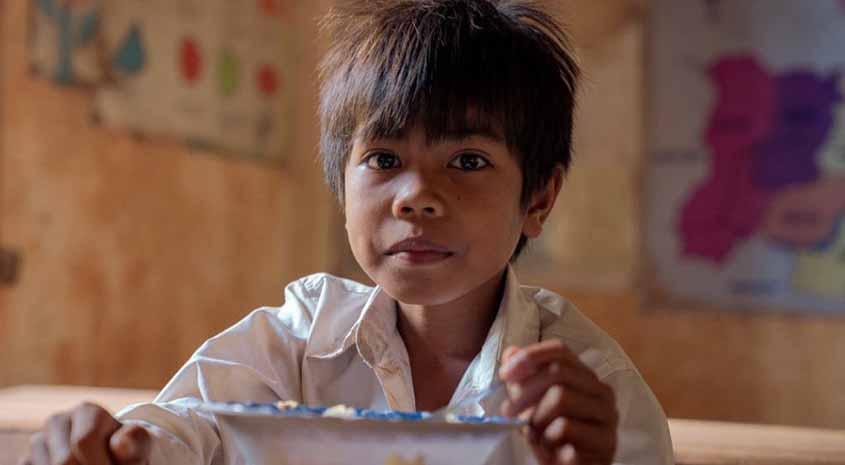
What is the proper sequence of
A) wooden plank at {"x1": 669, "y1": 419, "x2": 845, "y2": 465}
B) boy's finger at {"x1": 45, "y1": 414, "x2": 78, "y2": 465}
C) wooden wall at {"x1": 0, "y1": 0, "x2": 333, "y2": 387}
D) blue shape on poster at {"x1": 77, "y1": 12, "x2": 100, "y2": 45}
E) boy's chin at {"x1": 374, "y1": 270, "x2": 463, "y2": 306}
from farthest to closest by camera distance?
blue shape on poster at {"x1": 77, "y1": 12, "x2": 100, "y2": 45} → wooden wall at {"x1": 0, "y1": 0, "x2": 333, "y2": 387} → wooden plank at {"x1": 669, "y1": 419, "x2": 845, "y2": 465} → boy's chin at {"x1": 374, "y1": 270, "x2": 463, "y2": 306} → boy's finger at {"x1": 45, "y1": 414, "x2": 78, "y2": 465}

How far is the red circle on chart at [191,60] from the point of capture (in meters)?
3.89

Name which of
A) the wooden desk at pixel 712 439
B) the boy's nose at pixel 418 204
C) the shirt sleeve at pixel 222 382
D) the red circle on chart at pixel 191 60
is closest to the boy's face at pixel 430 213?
the boy's nose at pixel 418 204

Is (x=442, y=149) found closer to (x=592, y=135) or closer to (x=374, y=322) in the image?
A: (x=374, y=322)

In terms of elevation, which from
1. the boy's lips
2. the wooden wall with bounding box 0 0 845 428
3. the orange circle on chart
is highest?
the orange circle on chart

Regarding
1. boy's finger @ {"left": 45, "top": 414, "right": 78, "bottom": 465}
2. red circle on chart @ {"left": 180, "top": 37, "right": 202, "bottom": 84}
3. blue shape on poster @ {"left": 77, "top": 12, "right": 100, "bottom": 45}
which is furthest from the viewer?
red circle on chart @ {"left": 180, "top": 37, "right": 202, "bottom": 84}

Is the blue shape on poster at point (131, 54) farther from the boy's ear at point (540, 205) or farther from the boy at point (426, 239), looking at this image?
the boy's ear at point (540, 205)

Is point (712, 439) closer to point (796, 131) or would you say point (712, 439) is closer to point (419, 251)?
point (419, 251)

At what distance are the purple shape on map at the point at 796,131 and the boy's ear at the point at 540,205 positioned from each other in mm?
3195

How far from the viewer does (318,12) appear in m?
4.71

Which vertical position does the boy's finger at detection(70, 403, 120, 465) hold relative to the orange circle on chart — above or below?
below

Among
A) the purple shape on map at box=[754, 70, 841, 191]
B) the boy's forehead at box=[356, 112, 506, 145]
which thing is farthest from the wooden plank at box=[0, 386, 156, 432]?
the purple shape on map at box=[754, 70, 841, 191]

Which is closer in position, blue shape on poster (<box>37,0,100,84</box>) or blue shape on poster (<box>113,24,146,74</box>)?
blue shape on poster (<box>37,0,100,84</box>)

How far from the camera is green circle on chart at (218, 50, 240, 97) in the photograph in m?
4.16

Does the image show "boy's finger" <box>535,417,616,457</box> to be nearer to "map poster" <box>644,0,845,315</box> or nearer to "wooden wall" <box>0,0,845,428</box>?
"wooden wall" <box>0,0,845,428</box>
